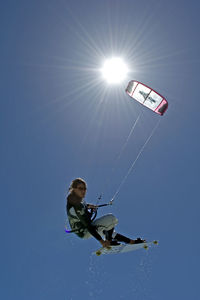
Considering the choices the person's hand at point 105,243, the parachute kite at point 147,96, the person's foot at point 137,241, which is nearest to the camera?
the person's hand at point 105,243

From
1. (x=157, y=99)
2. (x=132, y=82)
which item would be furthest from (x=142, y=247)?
(x=132, y=82)

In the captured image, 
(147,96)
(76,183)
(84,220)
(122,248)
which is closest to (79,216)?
(84,220)

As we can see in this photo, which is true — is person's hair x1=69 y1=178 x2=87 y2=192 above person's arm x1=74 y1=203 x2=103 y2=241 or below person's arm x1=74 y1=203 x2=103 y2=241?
above

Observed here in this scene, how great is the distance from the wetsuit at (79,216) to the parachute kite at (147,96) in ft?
18.5

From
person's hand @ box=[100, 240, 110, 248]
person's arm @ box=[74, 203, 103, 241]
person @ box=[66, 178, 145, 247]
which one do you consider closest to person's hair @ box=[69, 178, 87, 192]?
person @ box=[66, 178, 145, 247]

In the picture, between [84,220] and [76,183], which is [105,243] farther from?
[76,183]

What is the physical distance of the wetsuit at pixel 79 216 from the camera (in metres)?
5.93

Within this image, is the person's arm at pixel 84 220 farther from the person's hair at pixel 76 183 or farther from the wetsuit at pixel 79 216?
the person's hair at pixel 76 183

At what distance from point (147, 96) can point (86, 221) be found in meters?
6.39

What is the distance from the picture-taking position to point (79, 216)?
5.98 meters

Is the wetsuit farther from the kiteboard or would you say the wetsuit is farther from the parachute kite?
the parachute kite

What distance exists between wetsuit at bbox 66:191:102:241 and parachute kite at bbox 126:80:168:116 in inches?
221

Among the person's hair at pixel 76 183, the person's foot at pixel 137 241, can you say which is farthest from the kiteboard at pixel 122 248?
the person's hair at pixel 76 183

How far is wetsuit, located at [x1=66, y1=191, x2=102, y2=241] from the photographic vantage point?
593 centimetres
